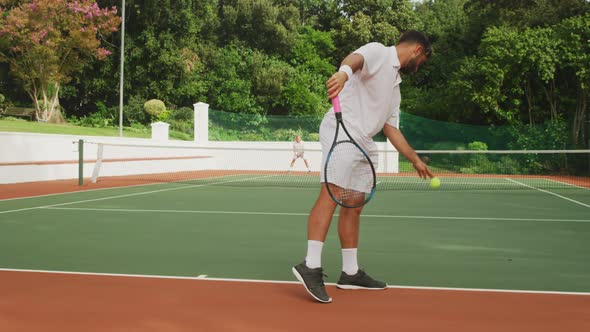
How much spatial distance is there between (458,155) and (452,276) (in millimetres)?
17984

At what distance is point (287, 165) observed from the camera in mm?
24281

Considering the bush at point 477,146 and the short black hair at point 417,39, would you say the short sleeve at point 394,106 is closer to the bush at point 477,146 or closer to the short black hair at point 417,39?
the short black hair at point 417,39

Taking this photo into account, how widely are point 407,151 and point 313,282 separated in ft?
3.05

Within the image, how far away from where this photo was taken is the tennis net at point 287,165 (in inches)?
742

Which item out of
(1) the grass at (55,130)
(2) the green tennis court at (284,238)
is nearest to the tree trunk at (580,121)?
(2) the green tennis court at (284,238)

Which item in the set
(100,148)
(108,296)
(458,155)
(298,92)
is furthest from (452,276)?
(298,92)

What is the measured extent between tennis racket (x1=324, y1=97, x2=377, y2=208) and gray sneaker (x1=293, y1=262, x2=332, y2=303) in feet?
1.41

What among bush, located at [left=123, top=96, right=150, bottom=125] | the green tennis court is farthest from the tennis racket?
bush, located at [left=123, top=96, right=150, bottom=125]

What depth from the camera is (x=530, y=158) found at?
2178 cm

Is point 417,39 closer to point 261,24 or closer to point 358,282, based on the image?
point 358,282

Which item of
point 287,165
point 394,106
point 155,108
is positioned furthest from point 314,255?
point 155,108

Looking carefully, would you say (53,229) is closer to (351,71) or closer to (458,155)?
(351,71)

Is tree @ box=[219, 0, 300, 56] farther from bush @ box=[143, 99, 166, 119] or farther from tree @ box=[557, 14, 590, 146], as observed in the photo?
tree @ box=[557, 14, 590, 146]

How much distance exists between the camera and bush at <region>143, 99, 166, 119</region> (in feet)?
95.4
